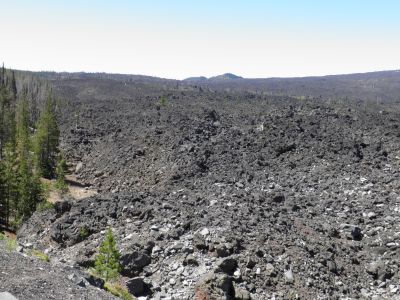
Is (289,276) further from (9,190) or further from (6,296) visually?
(9,190)

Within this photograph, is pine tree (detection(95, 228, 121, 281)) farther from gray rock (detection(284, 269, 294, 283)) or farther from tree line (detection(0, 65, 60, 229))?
tree line (detection(0, 65, 60, 229))

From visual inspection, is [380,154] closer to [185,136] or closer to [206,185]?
[206,185]

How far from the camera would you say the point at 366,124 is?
55.6 meters

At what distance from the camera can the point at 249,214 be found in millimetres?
29500

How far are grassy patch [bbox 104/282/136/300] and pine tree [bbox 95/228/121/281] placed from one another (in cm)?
59

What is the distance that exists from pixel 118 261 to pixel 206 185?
1512 cm

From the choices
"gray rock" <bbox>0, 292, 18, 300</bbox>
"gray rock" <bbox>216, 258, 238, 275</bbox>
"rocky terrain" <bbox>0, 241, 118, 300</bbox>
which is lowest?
"gray rock" <bbox>216, 258, 238, 275</bbox>

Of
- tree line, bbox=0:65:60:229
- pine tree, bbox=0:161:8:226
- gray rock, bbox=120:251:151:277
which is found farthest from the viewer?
pine tree, bbox=0:161:8:226

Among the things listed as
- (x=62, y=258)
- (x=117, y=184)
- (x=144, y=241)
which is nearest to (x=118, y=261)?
(x=144, y=241)

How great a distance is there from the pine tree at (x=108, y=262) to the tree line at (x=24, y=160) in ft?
58.8

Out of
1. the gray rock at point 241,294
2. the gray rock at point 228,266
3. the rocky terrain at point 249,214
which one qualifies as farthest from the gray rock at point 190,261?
the gray rock at point 241,294

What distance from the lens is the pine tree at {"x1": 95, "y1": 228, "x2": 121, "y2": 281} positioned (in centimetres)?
2236

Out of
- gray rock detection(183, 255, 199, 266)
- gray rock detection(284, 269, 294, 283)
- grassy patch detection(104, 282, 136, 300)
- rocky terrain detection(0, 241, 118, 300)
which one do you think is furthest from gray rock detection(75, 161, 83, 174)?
gray rock detection(284, 269, 294, 283)

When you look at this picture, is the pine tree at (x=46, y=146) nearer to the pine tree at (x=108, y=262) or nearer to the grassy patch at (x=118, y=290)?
the pine tree at (x=108, y=262)
